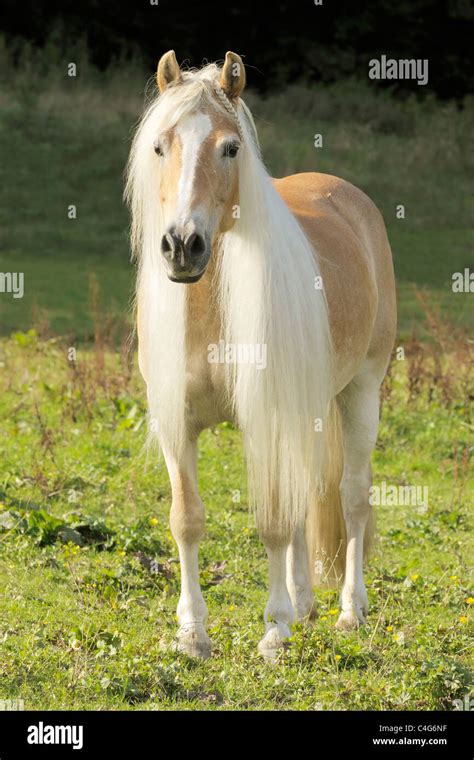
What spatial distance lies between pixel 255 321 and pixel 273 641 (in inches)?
48.2

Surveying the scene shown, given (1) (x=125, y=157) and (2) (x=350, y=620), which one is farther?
(1) (x=125, y=157)

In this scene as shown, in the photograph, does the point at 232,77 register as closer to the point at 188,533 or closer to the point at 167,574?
the point at 188,533

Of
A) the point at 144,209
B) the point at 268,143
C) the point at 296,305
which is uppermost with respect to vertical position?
the point at 268,143

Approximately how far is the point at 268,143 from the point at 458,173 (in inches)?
111

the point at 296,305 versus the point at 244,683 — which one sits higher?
the point at 296,305

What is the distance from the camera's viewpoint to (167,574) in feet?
17.2

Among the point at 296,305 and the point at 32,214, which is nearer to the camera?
the point at 296,305

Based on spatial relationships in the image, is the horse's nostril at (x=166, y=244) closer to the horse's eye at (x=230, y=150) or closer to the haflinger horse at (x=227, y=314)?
the haflinger horse at (x=227, y=314)

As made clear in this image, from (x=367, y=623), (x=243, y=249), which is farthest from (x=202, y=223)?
(x=367, y=623)

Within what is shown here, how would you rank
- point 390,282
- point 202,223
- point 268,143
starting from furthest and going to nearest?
1. point 268,143
2. point 390,282
3. point 202,223

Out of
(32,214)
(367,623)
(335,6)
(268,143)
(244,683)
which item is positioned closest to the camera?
(244,683)

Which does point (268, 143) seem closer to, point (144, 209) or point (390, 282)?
point (390, 282)

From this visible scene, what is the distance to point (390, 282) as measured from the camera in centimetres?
571

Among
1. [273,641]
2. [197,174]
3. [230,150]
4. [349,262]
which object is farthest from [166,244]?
[273,641]
